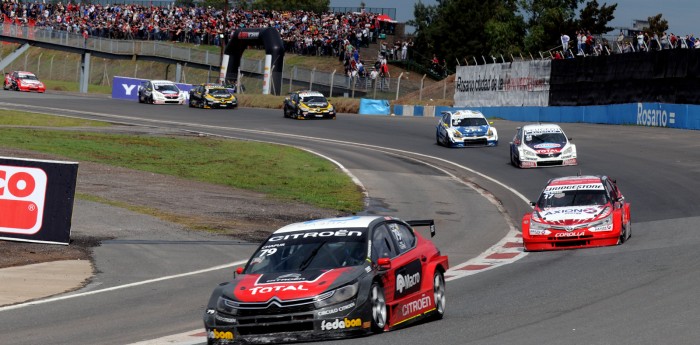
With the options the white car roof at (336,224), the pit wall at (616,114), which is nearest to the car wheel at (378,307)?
the white car roof at (336,224)

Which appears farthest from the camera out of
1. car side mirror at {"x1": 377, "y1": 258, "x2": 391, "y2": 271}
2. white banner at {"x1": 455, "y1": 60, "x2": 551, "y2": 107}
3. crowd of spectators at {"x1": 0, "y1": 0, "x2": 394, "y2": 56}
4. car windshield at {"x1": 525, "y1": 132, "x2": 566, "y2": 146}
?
crowd of spectators at {"x1": 0, "y1": 0, "x2": 394, "y2": 56}

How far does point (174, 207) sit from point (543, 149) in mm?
15004

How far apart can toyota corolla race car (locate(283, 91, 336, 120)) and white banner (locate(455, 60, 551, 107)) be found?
27.5 feet

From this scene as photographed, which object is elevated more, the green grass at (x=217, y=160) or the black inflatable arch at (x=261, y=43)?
the black inflatable arch at (x=261, y=43)

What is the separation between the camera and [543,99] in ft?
177

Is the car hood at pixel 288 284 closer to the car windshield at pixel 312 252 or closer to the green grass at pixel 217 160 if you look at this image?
the car windshield at pixel 312 252

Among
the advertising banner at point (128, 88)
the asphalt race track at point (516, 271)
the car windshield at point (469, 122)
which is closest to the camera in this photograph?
the asphalt race track at point (516, 271)

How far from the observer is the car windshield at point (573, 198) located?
2194 cm

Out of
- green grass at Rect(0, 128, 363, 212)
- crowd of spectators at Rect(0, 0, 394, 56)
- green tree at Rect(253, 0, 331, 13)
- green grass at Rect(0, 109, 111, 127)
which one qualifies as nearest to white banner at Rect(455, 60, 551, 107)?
green grass at Rect(0, 128, 363, 212)

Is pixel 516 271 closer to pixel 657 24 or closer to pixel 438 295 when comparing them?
pixel 438 295

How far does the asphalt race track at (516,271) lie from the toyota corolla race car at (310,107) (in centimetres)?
1210

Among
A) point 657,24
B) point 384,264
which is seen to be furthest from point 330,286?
point 657,24

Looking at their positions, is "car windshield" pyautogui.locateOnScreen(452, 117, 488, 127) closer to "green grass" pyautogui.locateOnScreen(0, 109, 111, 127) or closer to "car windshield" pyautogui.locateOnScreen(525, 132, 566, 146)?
"car windshield" pyautogui.locateOnScreen(525, 132, 566, 146)

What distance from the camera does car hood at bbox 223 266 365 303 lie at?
11.0m
